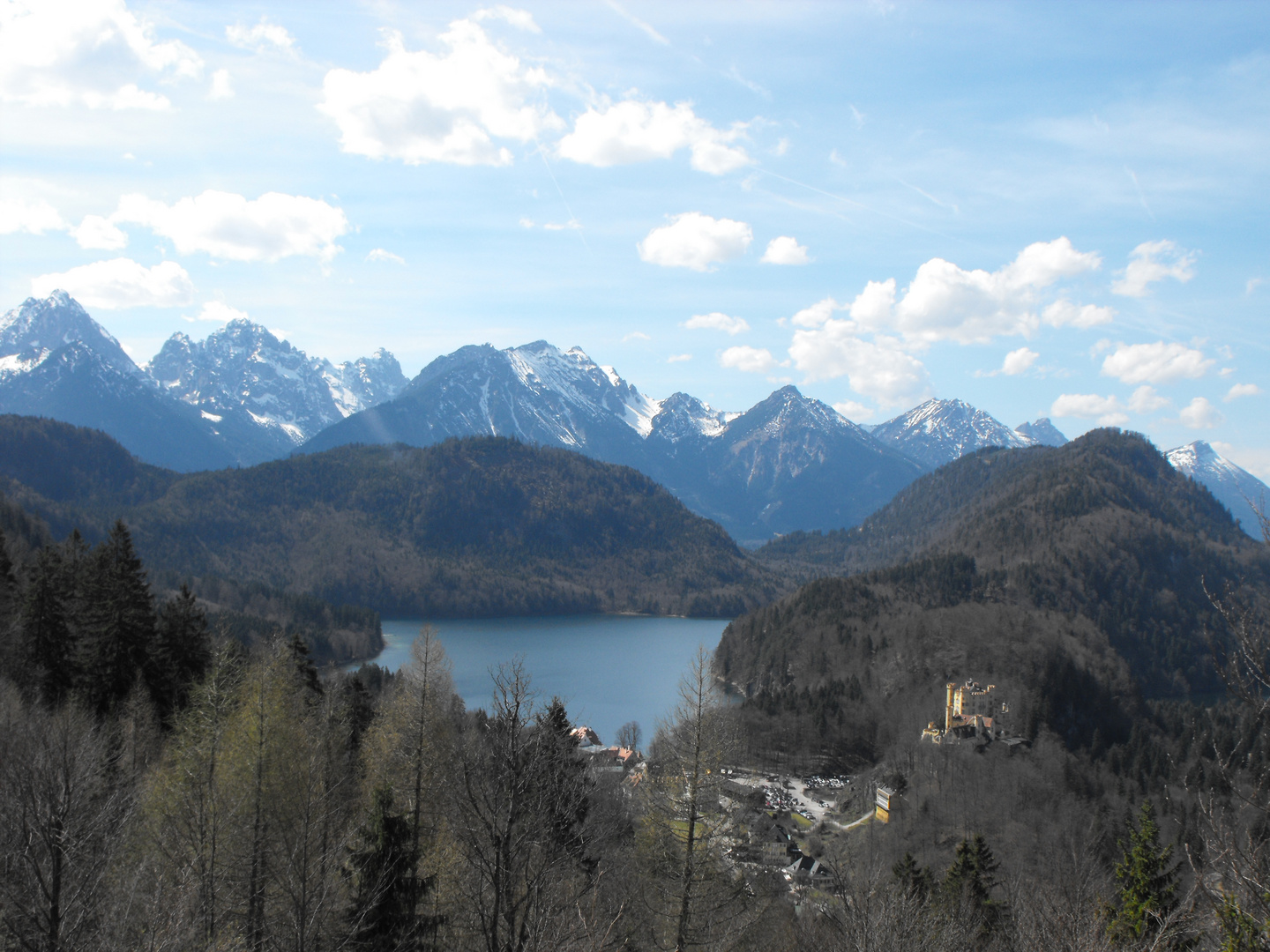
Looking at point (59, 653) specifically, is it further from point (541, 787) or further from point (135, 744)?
point (541, 787)

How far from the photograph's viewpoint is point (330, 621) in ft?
403

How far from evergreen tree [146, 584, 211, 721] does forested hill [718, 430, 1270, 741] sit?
225ft

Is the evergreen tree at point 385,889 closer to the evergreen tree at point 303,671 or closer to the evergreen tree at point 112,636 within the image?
the evergreen tree at point 303,671

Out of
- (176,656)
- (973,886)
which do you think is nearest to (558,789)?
(973,886)

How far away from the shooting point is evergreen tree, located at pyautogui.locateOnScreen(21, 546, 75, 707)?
96.1ft

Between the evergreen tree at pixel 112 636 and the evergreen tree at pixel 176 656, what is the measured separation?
2.09 ft

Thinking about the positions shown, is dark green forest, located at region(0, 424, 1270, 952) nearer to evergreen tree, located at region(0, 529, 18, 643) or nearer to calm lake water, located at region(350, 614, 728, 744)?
evergreen tree, located at region(0, 529, 18, 643)

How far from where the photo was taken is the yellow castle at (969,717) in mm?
67688

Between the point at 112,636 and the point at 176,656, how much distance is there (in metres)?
3.00

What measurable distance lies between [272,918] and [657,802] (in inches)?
291

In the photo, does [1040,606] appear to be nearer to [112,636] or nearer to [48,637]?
[112,636]

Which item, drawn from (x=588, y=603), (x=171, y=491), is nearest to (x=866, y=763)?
(x=588, y=603)

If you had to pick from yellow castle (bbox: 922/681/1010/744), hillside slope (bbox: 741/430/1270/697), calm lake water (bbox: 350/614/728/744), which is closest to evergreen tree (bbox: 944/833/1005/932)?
calm lake water (bbox: 350/614/728/744)

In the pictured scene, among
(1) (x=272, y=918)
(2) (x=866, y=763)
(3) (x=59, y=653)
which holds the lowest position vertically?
(2) (x=866, y=763)
